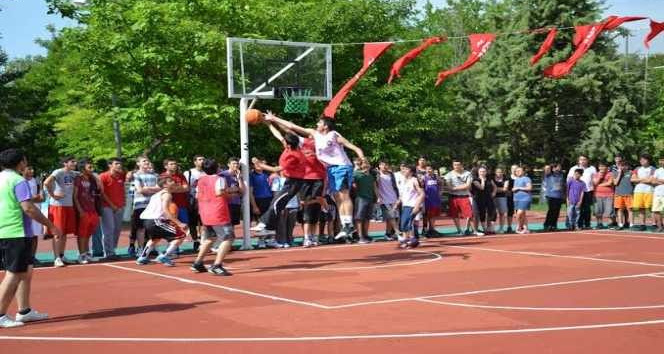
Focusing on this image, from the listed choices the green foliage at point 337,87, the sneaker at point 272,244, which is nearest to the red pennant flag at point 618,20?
the sneaker at point 272,244

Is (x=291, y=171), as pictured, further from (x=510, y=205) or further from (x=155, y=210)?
(x=510, y=205)

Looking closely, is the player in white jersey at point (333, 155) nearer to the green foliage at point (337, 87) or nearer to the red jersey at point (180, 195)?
the red jersey at point (180, 195)

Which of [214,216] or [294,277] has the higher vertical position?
[214,216]

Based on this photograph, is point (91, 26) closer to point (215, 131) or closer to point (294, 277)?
point (215, 131)

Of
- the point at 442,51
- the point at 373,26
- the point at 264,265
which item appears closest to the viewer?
the point at 264,265

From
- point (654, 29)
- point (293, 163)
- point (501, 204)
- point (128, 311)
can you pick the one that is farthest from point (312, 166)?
point (654, 29)

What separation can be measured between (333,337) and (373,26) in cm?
2803

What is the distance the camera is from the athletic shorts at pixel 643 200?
2058 centimetres

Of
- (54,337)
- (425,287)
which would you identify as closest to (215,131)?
(425,287)

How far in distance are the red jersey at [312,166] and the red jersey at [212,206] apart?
237cm

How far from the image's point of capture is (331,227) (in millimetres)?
18625

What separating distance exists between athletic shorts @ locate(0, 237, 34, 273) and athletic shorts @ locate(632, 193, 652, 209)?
16208 mm

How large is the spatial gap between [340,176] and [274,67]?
4.00 m

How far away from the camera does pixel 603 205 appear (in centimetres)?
2172
